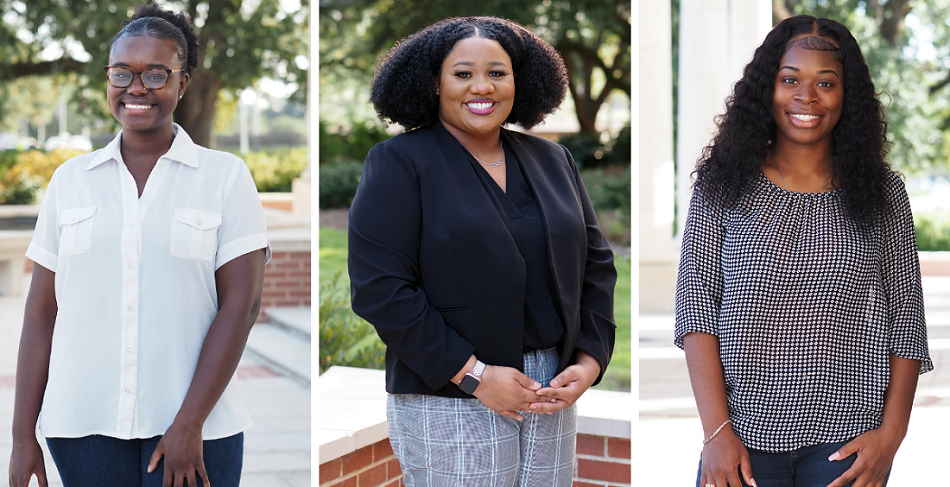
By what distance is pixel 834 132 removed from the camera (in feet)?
7.30

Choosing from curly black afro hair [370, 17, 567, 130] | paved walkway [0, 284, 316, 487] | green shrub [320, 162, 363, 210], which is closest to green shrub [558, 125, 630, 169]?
green shrub [320, 162, 363, 210]

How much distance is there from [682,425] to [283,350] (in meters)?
3.93

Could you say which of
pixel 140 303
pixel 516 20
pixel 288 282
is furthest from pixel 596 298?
pixel 516 20

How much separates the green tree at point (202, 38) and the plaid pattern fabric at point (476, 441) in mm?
10761

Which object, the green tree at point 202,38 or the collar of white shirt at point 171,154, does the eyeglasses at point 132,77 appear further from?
the green tree at point 202,38

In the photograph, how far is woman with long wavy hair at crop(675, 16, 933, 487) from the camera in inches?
82.7

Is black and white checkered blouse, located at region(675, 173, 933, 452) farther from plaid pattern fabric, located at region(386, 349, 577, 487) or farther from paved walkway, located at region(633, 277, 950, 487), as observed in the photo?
paved walkway, located at region(633, 277, 950, 487)

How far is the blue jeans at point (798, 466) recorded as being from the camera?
2094 millimetres

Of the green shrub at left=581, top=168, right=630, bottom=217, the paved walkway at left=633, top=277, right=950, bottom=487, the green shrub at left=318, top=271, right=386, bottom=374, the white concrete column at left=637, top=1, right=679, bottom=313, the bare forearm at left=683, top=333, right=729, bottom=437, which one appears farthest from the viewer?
the green shrub at left=581, top=168, right=630, bottom=217

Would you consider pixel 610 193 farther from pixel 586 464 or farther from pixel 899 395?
pixel 899 395

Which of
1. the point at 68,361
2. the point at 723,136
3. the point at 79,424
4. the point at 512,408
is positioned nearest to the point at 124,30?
the point at 68,361

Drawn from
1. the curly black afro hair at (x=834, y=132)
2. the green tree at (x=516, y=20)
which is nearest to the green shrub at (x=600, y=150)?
the green tree at (x=516, y=20)

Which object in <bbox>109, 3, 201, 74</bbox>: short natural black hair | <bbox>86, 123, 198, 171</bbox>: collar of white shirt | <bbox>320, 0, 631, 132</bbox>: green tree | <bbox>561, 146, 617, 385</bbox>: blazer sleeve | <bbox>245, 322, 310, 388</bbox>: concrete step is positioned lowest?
<bbox>245, 322, 310, 388</bbox>: concrete step

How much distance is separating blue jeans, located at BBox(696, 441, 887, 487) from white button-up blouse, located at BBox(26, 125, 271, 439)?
1327 millimetres
